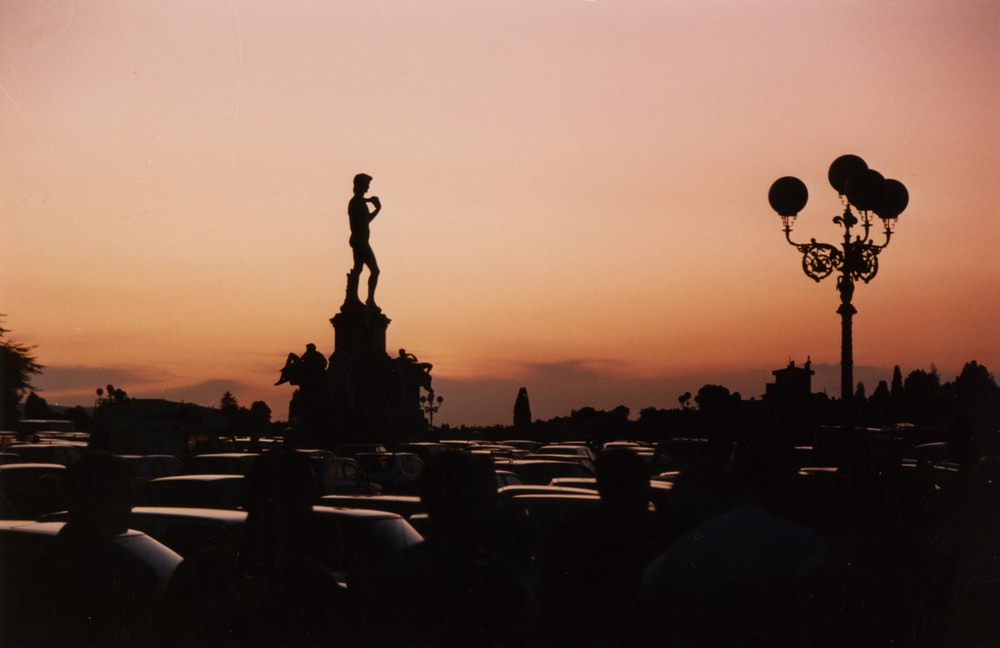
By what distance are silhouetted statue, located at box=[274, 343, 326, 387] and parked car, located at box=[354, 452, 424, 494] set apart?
48.2ft

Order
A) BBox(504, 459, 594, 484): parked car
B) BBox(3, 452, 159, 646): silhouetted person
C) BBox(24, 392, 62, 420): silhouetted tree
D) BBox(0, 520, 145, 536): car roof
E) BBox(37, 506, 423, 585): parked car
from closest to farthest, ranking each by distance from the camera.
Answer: BBox(3, 452, 159, 646): silhouetted person → BBox(0, 520, 145, 536): car roof → BBox(37, 506, 423, 585): parked car → BBox(504, 459, 594, 484): parked car → BBox(24, 392, 62, 420): silhouetted tree

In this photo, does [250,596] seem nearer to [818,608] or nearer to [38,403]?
[818,608]

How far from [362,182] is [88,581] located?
32021 millimetres

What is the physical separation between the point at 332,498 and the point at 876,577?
6517 mm

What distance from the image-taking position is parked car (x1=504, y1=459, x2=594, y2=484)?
18.9 meters

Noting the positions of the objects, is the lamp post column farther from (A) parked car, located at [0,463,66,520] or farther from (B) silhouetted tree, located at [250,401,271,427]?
(B) silhouetted tree, located at [250,401,271,427]

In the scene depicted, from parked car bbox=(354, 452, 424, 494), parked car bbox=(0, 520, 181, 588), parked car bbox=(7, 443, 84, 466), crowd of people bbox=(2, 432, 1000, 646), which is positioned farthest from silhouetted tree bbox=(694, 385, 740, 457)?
parked car bbox=(7, 443, 84, 466)

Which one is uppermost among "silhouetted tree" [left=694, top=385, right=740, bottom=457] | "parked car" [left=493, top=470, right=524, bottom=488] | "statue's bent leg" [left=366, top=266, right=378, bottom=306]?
"statue's bent leg" [left=366, top=266, right=378, bottom=306]

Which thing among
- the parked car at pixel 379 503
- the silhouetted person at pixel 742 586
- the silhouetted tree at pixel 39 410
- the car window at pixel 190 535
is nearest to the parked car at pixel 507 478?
the parked car at pixel 379 503

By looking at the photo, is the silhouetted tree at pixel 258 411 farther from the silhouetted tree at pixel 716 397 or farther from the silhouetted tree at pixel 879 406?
the silhouetted tree at pixel 716 397

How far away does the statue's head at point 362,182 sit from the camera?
3641 cm

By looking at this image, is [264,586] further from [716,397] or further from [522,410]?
[522,410]

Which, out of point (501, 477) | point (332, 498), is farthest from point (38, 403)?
point (332, 498)

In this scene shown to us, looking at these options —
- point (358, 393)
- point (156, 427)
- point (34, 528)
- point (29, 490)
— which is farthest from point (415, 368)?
point (34, 528)
